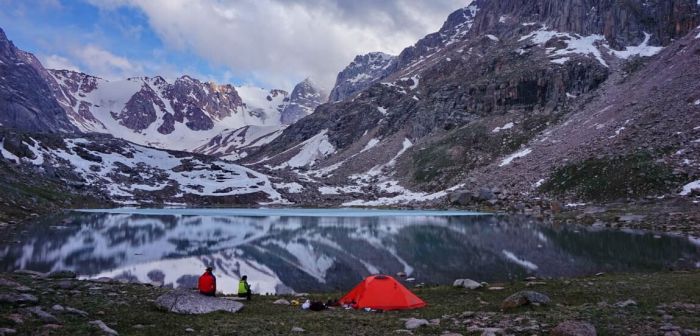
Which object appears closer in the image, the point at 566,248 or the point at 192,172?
the point at 566,248

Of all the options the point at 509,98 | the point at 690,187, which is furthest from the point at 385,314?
the point at 509,98

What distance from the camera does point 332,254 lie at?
43000 millimetres

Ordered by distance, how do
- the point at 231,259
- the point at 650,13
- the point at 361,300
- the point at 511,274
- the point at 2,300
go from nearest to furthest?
Result: 1. the point at 2,300
2. the point at 361,300
3. the point at 511,274
4. the point at 231,259
5. the point at 650,13

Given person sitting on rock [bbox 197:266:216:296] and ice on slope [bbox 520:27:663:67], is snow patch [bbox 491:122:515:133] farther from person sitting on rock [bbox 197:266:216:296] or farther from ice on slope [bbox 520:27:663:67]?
person sitting on rock [bbox 197:266:216:296]

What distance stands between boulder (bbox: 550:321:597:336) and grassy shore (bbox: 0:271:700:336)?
731mm

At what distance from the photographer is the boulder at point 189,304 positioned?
1761cm

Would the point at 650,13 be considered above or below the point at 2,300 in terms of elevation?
above

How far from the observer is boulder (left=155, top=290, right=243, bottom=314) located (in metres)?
17.6

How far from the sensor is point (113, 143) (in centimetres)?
16588

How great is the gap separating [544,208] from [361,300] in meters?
70.9

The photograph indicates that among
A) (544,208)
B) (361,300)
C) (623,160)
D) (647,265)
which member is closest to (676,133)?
(623,160)

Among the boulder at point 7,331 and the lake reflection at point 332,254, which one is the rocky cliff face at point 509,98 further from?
the boulder at point 7,331

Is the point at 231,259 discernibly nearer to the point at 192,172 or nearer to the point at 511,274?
the point at 511,274

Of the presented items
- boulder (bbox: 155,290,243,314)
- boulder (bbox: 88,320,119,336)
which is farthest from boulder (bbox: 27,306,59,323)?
boulder (bbox: 155,290,243,314)
